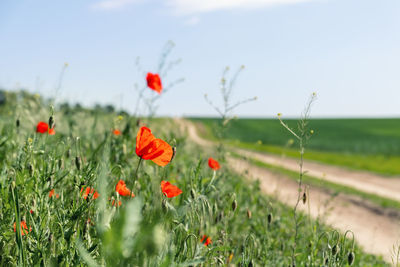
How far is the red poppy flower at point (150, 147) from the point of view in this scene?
A: 5.89 feet

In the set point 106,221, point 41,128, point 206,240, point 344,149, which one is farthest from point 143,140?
point 344,149

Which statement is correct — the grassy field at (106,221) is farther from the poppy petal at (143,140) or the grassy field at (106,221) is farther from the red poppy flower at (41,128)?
the red poppy flower at (41,128)

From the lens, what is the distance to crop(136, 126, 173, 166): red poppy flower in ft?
5.89

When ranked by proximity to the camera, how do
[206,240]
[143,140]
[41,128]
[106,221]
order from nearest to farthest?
1. [106,221]
2. [143,140]
3. [206,240]
4. [41,128]

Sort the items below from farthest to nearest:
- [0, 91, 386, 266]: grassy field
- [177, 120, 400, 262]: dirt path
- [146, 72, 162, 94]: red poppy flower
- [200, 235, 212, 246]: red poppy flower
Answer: [177, 120, 400, 262]: dirt path < [146, 72, 162, 94]: red poppy flower < [200, 235, 212, 246]: red poppy flower < [0, 91, 386, 266]: grassy field

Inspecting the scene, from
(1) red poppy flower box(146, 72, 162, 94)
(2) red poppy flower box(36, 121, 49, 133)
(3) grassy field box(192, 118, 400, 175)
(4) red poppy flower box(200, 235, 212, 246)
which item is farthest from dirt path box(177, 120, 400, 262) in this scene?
(4) red poppy flower box(200, 235, 212, 246)

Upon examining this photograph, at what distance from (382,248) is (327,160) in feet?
47.3

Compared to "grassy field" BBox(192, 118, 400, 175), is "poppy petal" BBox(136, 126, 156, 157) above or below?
above

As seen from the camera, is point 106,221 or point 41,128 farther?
point 41,128

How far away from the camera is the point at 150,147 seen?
1816mm

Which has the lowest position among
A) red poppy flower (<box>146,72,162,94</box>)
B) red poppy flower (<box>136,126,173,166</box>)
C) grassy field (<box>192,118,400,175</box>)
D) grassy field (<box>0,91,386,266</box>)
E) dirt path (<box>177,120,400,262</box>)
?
dirt path (<box>177,120,400,262</box>)

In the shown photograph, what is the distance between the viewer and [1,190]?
88.4 inches

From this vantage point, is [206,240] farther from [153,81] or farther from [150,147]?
[153,81]

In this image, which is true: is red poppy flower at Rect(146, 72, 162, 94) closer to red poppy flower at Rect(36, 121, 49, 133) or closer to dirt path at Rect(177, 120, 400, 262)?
red poppy flower at Rect(36, 121, 49, 133)
